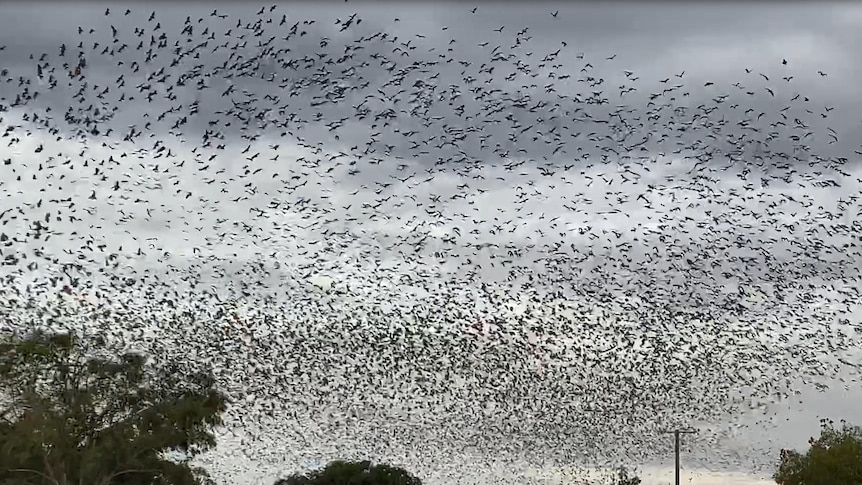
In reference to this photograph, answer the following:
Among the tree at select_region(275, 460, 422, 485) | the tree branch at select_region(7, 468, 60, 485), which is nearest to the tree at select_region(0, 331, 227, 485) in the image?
the tree branch at select_region(7, 468, 60, 485)

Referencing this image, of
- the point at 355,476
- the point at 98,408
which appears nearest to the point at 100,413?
the point at 98,408

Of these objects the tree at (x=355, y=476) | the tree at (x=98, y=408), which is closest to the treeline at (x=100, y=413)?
the tree at (x=98, y=408)

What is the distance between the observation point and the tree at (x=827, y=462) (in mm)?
61188

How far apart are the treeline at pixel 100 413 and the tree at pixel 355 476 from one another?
1012 inches

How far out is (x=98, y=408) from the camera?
49281 millimetres

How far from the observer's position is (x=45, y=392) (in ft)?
160

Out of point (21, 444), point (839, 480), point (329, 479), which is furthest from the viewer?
point (329, 479)

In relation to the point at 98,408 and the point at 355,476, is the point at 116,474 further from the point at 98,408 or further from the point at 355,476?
the point at 355,476

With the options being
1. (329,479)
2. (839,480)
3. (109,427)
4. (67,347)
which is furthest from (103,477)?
(839,480)

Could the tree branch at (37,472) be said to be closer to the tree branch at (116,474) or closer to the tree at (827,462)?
the tree branch at (116,474)

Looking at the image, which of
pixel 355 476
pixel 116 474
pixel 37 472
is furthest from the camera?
pixel 355 476

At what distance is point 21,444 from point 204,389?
707cm

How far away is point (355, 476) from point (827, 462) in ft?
93.1

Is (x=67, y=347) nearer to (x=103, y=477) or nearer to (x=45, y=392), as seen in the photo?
(x=45, y=392)
